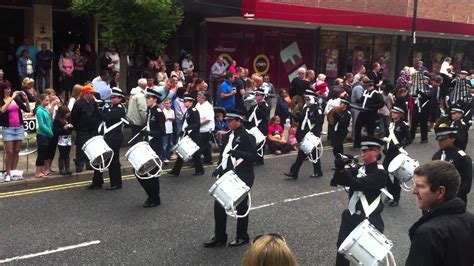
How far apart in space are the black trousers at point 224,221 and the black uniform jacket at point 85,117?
3.97 metres

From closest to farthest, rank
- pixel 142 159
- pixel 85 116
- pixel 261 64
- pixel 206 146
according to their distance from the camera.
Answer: pixel 142 159 → pixel 85 116 → pixel 206 146 → pixel 261 64

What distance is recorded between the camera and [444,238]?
3125 millimetres

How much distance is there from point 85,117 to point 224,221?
4415mm

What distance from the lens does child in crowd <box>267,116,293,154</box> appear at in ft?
43.4

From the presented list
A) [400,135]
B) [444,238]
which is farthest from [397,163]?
[444,238]

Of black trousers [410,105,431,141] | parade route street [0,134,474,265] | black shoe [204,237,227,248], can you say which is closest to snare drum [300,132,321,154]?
parade route street [0,134,474,265]

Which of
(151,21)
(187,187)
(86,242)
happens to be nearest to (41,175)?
(187,187)

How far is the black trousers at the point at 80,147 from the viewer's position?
10250 mm

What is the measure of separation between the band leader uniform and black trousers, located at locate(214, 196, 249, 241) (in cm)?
814

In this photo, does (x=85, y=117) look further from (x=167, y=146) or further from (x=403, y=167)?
(x=403, y=167)

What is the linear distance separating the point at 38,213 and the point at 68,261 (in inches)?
83.3

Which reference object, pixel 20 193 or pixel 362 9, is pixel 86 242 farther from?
pixel 362 9

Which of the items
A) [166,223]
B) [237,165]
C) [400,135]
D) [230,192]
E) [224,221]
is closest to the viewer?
[230,192]

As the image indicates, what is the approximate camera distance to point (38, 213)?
8.09 m
